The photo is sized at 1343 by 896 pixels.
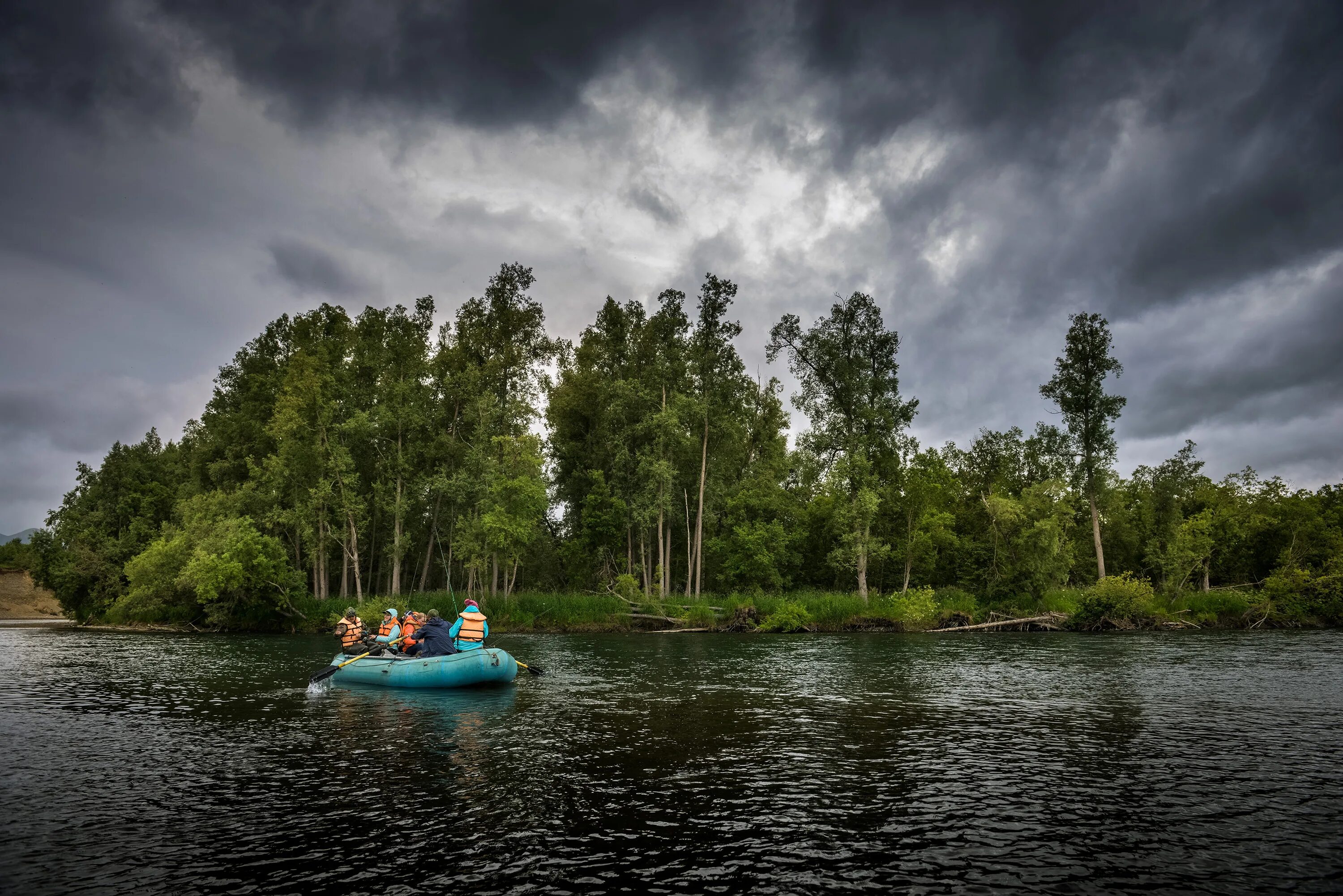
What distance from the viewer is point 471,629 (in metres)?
21.7

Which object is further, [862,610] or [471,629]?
[862,610]

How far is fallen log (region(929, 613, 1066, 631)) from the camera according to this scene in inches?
1758

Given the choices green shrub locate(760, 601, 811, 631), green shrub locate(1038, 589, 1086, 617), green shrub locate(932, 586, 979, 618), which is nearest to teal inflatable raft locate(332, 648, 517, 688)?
green shrub locate(760, 601, 811, 631)

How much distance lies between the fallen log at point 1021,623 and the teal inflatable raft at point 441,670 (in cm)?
3195

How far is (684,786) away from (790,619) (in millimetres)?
35085

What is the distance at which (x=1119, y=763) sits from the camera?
39.8 feet

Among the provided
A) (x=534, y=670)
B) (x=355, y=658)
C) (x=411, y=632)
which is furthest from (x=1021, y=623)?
(x=355, y=658)

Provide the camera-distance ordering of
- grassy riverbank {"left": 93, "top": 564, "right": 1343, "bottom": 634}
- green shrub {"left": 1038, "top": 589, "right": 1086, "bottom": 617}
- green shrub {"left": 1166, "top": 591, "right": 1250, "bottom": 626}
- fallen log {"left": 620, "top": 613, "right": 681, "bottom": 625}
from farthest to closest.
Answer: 1. fallen log {"left": 620, "top": 613, "right": 681, "bottom": 625}
2. green shrub {"left": 1038, "top": 589, "right": 1086, "bottom": 617}
3. green shrub {"left": 1166, "top": 591, "right": 1250, "bottom": 626}
4. grassy riverbank {"left": 93, "top": 564, "right": 1343, "bottom": 634}

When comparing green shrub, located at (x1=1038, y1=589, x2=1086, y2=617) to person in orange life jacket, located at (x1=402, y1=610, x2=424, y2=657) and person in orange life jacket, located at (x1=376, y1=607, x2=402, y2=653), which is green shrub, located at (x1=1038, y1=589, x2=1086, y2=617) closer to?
person in orange life jacket, located at (x1=402, y1=610, x2=424, y2=657)

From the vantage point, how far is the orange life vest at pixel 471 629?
21656 millimetres

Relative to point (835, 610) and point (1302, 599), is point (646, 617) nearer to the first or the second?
point (835, 610)

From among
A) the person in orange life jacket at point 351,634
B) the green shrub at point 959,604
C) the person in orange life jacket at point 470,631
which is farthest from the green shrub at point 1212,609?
the person in orange life jacket at point 351,634

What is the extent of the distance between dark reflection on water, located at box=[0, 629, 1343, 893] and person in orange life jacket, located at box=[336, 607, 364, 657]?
2.12m

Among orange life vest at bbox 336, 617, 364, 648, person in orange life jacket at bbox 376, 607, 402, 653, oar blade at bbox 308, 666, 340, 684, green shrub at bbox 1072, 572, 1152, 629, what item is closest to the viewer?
oar blade at bbox 308, 666, 340, 684
